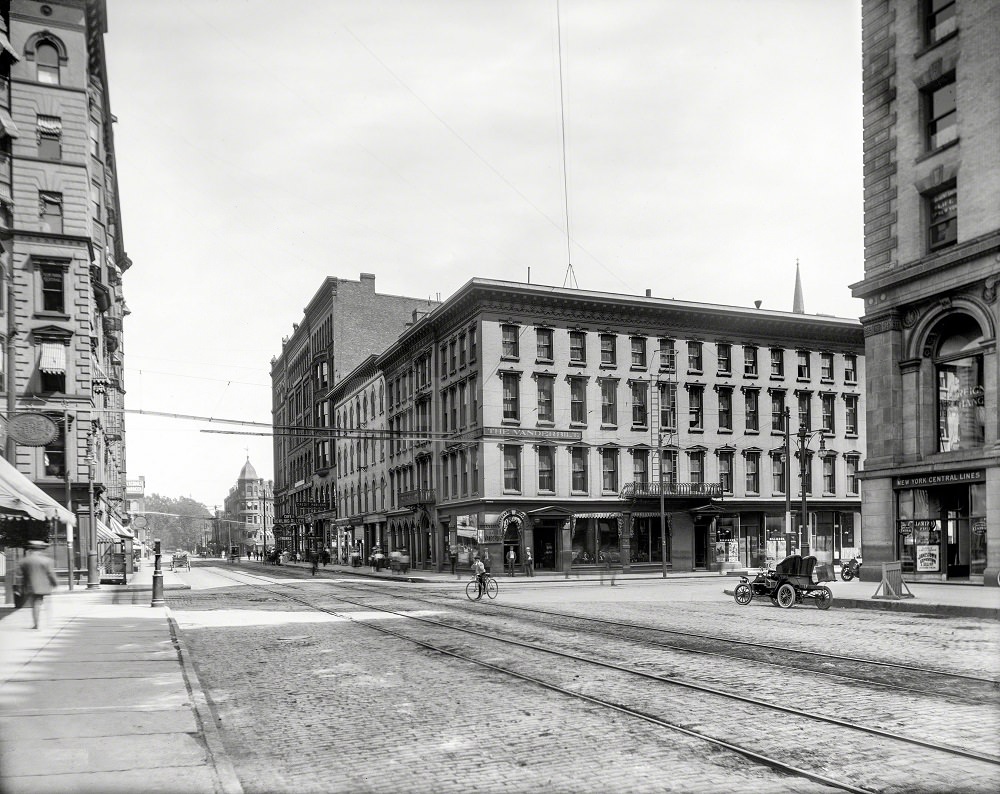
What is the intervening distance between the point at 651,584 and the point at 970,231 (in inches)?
803

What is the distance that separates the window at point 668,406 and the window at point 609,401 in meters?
3.05

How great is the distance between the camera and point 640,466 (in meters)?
50.3

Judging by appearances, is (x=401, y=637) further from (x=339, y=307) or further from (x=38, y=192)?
(x=339, y=307)

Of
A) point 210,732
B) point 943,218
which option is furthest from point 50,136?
point 943,218

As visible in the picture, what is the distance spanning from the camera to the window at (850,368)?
56344 mm

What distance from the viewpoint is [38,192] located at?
14.6 m

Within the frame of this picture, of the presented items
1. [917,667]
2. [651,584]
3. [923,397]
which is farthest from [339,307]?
[917,667]

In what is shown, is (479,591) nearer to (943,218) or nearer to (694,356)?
(943,218)

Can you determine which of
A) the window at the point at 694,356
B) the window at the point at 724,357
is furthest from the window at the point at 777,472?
the window at the point at 694,356

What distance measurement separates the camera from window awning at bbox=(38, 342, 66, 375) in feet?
55.1

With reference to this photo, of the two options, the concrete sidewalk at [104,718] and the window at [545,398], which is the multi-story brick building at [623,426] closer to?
the window at [545,398]

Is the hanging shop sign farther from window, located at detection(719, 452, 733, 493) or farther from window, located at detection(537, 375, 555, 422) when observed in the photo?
window, located at detection(719, 452, 733, 493)

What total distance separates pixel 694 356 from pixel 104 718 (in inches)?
1840

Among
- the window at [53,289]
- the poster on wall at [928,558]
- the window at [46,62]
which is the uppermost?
the window at [46,62]
